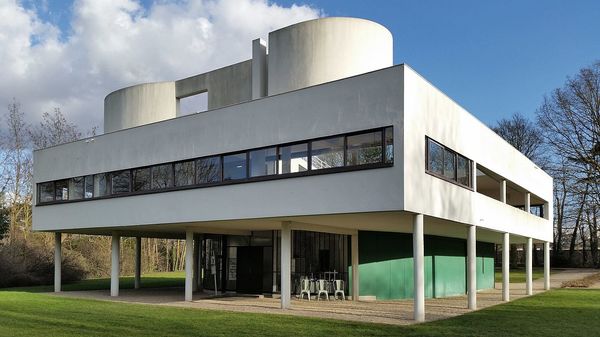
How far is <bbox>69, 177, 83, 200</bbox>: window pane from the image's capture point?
77.7 ft

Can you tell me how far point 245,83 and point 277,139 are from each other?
6.99 metres

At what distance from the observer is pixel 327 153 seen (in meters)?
15.7

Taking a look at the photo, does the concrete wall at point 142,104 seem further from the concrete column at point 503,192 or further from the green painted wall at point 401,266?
the concrete column at point 503,192

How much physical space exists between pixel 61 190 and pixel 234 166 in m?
10.8

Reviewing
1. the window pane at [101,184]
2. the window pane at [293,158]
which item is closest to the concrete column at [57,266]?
the window pane at [101,184]

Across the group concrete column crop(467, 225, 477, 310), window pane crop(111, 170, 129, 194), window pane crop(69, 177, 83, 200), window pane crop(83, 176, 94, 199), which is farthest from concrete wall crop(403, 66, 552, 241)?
window pane crop(69, 177, 83, 200)

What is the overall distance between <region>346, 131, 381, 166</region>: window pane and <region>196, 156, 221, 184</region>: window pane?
4.96 meters

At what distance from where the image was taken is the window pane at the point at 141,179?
20.7 meters

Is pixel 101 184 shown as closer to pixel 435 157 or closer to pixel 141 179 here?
pixel 141 179

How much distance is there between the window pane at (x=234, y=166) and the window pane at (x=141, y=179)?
4014 mm

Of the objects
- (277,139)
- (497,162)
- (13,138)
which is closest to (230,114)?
(277,139)

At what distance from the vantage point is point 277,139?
16688mm

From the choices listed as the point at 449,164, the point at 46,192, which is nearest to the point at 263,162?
the point at 449,164

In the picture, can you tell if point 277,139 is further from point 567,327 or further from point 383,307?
point 567,327
